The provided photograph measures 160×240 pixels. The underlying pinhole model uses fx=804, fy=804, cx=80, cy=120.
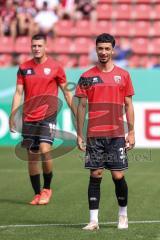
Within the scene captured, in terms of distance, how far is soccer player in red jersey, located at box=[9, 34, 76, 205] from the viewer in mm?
10672

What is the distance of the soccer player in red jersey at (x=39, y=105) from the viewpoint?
10.7 meters

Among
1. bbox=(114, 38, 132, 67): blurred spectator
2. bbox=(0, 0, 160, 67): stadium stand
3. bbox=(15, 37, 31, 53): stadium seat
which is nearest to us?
bbox=(114, 38, 132, 67): blurred spectator

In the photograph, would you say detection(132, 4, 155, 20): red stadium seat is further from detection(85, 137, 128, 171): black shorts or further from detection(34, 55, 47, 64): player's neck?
detection(85, 137, 128, 171): black shorts

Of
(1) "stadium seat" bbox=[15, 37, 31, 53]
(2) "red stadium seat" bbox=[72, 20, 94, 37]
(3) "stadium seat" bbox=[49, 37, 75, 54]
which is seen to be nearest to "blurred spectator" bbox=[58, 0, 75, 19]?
(2) "red stadium seat" bbox=[72, 20, 94, 37]

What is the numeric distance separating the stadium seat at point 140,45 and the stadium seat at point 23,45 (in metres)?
2.83

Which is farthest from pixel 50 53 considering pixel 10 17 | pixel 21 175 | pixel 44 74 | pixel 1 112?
pixel 44 74

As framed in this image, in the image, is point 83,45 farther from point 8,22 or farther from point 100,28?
point 8,22

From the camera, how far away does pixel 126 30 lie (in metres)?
22.7

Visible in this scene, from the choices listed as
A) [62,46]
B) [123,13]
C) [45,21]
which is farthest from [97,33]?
[45,21]

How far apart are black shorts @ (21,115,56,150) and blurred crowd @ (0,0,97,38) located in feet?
37.3

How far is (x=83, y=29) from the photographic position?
22578 mm

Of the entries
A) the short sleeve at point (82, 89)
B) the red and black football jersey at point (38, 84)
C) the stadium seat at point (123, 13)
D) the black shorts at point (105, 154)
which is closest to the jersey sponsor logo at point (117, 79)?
the short sleeve at point (82, 89)

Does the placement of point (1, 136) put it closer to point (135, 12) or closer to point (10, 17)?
point (10, 17)

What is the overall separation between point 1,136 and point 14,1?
19.2 feet
